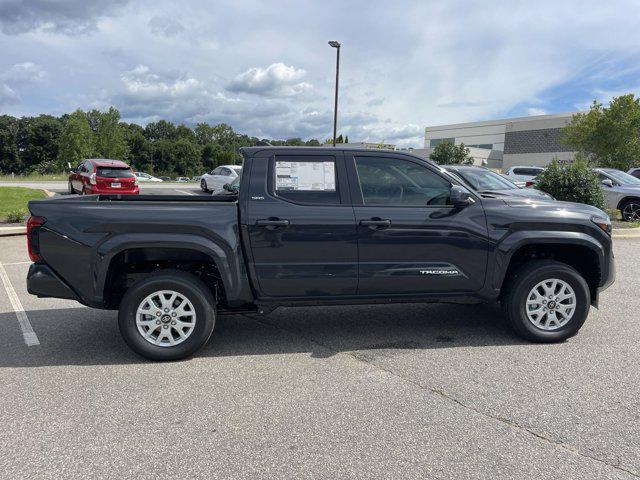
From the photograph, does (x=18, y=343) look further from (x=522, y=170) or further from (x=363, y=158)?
(x=522, y=170)

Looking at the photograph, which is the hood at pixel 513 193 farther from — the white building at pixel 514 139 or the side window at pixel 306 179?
the white building at pixel 514 139

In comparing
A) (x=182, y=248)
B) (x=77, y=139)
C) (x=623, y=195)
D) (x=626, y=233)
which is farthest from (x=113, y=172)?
(x=77, y=139)

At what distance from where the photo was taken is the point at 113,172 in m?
16.9

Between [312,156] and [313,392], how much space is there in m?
2.11

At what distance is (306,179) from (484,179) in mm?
7303

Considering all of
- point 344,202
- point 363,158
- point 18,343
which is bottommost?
point 18,343

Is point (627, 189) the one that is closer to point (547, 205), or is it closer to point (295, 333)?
point (547, 205)

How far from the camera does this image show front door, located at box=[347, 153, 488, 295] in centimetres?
446

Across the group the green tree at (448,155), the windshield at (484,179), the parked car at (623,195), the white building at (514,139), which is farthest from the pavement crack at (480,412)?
the white building at (514,139)

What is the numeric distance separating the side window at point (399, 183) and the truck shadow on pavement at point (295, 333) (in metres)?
1.36

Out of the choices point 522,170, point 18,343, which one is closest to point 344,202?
point 18,343

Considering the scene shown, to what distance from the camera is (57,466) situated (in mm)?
2760

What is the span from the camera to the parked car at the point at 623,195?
14023 millimetres

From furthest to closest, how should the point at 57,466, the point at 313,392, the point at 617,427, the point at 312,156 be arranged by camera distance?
the point at 312,156, the point at 313,392, the point at 617,427, the point at 57,466
